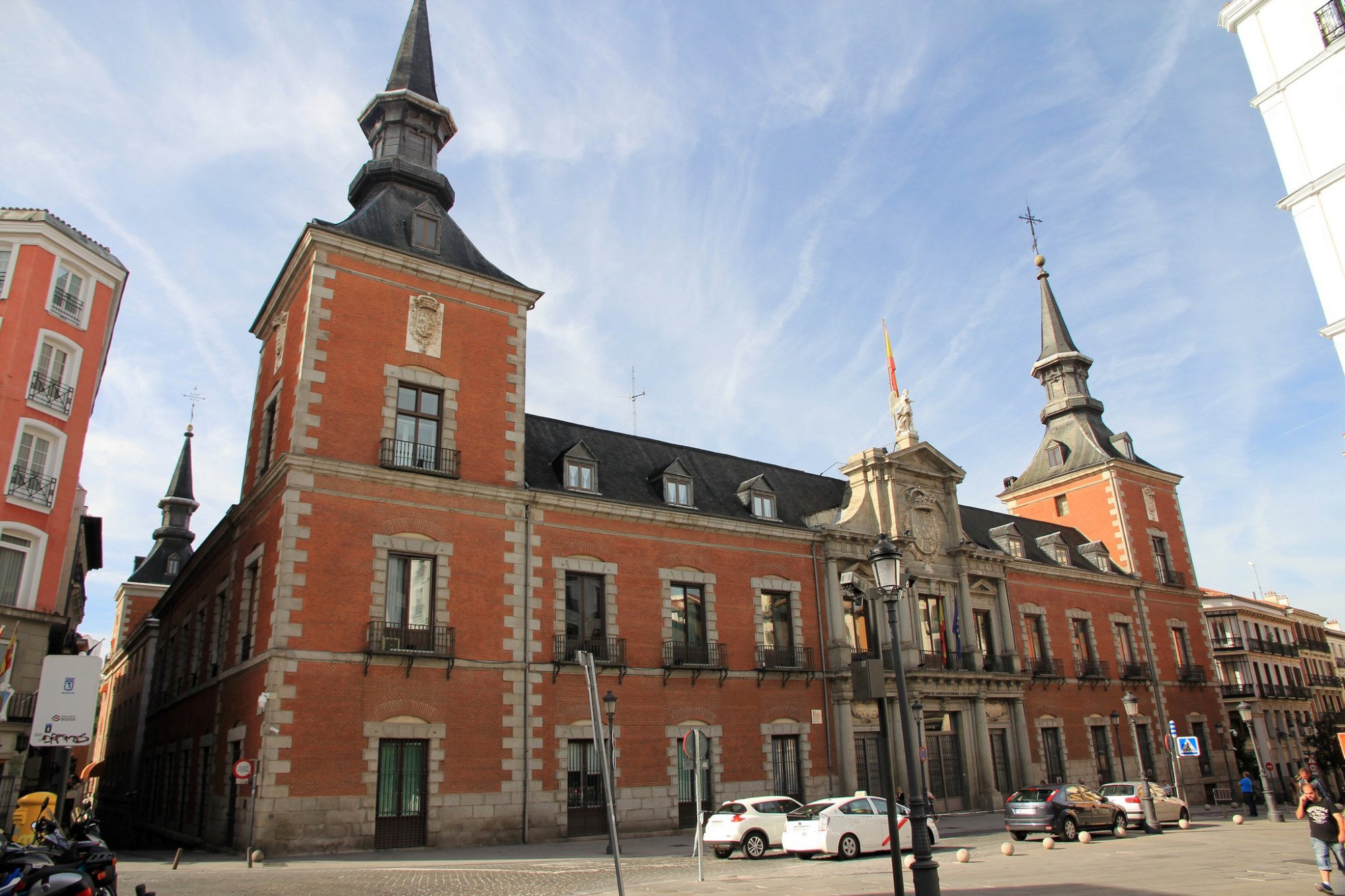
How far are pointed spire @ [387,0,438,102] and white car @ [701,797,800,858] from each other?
23.7m

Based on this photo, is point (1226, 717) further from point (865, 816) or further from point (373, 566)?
point (373, 566)

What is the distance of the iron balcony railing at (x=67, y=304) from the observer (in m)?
27.2

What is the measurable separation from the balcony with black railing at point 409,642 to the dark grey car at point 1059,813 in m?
15.3

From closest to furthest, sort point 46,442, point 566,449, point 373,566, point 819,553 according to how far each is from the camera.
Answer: point 373,566 < point 46,442 < point 566,449 < point 819,553

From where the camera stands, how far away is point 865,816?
20562mm

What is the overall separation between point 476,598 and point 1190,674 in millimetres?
37563

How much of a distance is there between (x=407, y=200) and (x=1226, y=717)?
45.6 metres

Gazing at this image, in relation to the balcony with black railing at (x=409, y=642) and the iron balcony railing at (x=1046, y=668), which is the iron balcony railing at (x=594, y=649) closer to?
the balcony with black railing at (x=409, y=642)

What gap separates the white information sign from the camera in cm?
1481

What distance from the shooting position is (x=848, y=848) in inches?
784

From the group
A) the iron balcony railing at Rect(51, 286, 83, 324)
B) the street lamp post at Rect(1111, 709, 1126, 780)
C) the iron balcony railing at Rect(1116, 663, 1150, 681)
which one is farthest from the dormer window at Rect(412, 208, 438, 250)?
the iron balcony railing at Rect(1116, 663, 1150, 681)

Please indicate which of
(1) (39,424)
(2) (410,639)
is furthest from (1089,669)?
(1) (39,424)

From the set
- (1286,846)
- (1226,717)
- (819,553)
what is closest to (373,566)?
(819,553)

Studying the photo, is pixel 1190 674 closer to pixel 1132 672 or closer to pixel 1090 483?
pixel 1132 672
